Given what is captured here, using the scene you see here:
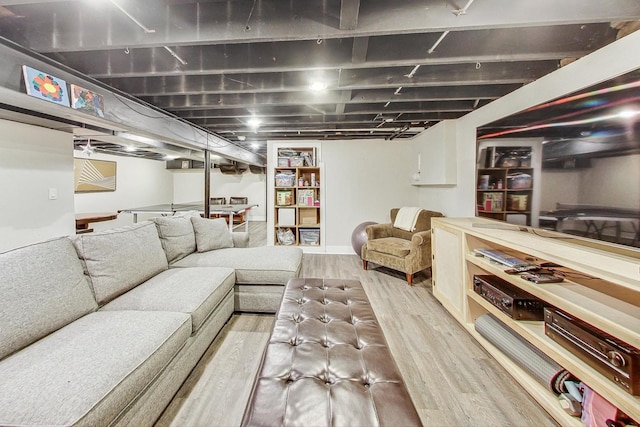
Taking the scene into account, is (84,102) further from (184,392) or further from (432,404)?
(432,404)

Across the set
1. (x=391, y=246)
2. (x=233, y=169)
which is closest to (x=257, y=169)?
(x=233, y=169)

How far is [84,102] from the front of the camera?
7.06 feet

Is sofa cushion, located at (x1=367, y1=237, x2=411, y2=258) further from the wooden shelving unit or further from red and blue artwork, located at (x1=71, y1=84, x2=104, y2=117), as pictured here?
red and blue artwork, located at (x1=71, y1=84, x2=104, y2=117)

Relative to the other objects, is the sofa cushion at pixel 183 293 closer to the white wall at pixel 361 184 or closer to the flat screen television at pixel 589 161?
the flat screen television at pixel 589 161

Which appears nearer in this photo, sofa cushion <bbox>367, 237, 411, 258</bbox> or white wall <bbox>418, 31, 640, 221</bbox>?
white wall <bbox>418, 31, 640, 221</bbox>

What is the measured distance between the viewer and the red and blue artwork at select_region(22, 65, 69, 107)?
1.75m

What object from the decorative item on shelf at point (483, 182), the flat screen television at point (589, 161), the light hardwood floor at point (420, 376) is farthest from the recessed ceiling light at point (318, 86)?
the light hardwood floor at point (420, 376)

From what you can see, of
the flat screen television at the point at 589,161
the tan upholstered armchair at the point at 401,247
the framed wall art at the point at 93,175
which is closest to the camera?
the flat screen television at the point at 589,161

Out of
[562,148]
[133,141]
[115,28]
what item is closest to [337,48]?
[115,28]

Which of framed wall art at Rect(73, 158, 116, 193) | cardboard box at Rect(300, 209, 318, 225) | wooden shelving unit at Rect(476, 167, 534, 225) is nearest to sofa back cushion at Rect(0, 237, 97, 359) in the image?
wooden shelving unit at Rect(476, 167, 534, 225)

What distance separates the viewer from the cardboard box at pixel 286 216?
4.73 meters

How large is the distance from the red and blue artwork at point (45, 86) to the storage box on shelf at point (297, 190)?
301 cm

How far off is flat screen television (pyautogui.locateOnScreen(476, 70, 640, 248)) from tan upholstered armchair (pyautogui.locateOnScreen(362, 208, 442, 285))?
138 cm

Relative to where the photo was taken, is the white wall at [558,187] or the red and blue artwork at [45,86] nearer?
the white wall at [558,187]
